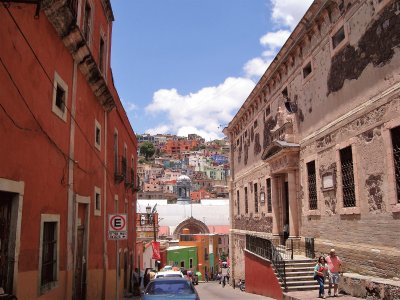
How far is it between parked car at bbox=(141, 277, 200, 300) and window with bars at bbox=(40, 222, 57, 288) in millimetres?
1967

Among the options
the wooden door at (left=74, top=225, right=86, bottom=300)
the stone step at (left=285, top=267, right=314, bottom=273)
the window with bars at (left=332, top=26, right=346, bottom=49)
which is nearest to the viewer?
the wooden door at (left=74, top=225, right=86, bottom=300)

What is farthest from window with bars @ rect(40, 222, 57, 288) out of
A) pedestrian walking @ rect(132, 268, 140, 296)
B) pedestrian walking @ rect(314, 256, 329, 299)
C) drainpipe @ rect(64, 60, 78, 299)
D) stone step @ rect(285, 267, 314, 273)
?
pedestrian walking @ rect(132, 268, 140, 296)

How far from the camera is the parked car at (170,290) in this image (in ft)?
28.9

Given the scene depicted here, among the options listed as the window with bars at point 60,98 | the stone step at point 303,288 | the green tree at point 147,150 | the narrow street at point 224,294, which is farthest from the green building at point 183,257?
the green tree at point 147,150

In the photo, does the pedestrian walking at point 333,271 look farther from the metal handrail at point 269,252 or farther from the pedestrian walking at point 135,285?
the pedestrian walking at point 135,285

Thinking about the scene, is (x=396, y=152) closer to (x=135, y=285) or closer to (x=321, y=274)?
(x=321, y=274)

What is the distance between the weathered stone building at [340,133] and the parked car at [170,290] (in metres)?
4.93

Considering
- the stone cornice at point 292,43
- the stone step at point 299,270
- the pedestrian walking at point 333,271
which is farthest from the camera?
the stone cornice at point 292,43

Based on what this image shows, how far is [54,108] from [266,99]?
15.0 meters

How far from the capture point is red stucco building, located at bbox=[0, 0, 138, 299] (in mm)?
6344

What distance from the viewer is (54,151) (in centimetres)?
838

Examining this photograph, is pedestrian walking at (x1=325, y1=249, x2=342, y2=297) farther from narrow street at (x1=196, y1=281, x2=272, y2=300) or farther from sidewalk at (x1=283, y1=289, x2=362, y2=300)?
narrow street at (x1=196, y1=281, x2=272, y2=300)

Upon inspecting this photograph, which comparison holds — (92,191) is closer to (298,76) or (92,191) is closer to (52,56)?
(52,56)

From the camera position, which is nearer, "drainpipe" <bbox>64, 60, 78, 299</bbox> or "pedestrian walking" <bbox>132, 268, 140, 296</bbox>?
"drainpipe" <bbox>64, 60, 78, 299</bbox>
